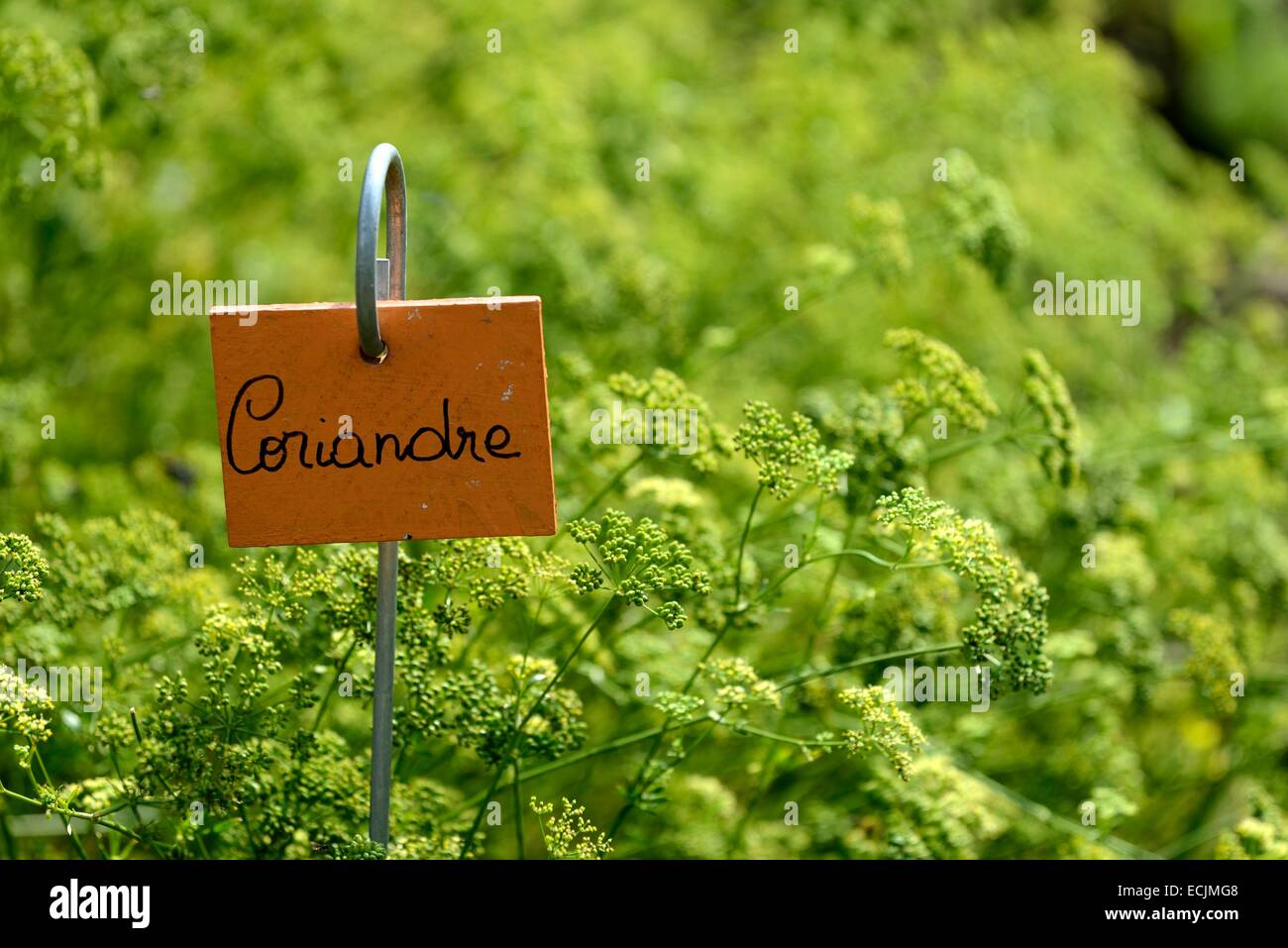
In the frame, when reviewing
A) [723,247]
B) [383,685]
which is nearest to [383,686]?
[383,685]

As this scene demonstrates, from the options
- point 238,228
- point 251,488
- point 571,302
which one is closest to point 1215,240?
point 571,302

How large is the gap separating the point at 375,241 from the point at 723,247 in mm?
2059

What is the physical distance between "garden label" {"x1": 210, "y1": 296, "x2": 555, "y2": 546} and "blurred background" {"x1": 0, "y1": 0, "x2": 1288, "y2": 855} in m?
0.48

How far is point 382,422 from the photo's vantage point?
1121mm

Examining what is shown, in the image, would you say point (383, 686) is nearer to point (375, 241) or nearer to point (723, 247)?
point (375, 241)

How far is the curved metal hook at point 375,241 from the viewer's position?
1000mm

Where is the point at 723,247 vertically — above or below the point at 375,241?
above

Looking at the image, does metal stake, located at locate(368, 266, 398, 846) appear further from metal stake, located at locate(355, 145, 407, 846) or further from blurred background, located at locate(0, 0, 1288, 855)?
blurred background, located at locate(0, 0, 1288, 855)

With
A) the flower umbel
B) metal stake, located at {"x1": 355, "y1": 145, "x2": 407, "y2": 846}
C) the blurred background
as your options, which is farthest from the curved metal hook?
the blurred background

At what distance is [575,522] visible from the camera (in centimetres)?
120

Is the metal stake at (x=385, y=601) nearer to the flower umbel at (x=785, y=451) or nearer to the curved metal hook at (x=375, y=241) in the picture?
the curved metal hook at (x=375, y=241)

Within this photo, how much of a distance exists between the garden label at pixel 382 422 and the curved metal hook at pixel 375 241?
33mm

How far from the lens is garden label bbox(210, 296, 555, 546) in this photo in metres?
1.10
